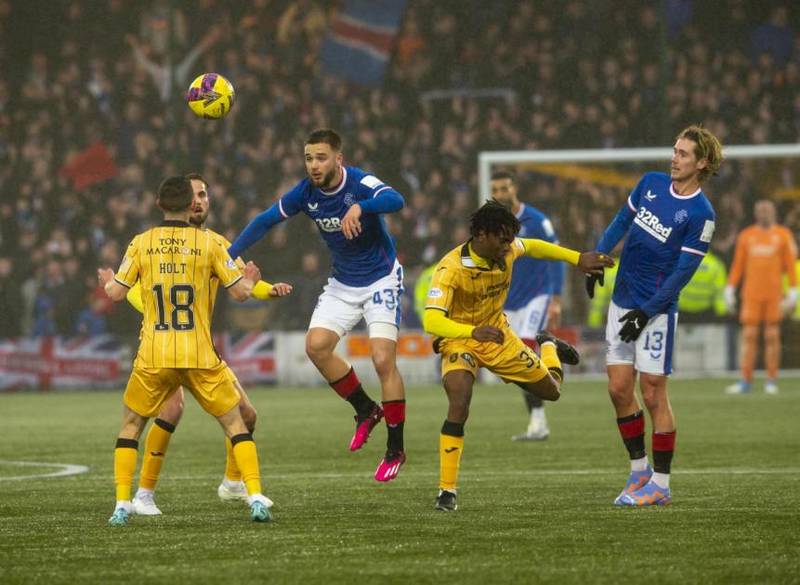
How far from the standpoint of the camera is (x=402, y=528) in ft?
24.5

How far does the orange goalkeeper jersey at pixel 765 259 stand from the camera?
19922 mm

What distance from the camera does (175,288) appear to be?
770cm

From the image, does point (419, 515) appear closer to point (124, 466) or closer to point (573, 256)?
point (124, 466)

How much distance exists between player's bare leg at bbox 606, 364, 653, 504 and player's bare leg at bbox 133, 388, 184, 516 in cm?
250

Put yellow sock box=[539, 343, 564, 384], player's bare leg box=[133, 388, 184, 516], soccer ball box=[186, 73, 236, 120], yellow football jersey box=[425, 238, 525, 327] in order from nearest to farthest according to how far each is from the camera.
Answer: player's bare leg box=[133, 388, 184, 516], yellow football jersey box=[425, 238, 525, 327], yellow sock box=[539, 343, 564, 384], soccer ball box=[186, 73, 236, 120]

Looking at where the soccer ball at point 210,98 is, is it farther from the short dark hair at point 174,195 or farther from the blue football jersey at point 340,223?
the short dark hair at point 174,195

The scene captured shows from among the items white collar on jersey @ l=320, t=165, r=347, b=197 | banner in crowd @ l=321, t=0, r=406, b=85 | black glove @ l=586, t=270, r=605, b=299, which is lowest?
black glove @ l=586, t=270, r=605, b=299

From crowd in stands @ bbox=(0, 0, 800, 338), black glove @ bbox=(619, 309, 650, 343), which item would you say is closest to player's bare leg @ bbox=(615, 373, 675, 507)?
black glove @ bbox=(619, 309, 650, 343)

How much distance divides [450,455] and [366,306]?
196 cm

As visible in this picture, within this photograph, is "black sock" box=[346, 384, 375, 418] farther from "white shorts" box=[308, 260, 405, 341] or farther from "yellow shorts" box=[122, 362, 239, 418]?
"yellow shorts" box=[122, 362, 239, 418]

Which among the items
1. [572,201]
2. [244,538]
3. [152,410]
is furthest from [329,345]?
[572,201]

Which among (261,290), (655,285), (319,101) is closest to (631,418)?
(655,285)

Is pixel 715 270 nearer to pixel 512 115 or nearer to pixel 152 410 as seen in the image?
pixel 512 115

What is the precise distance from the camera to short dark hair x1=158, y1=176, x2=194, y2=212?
777 centimetres
